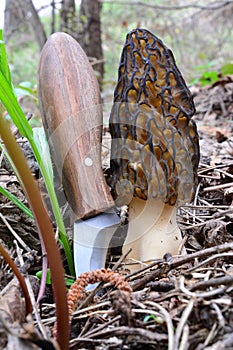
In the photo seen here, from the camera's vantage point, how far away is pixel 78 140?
1330mm

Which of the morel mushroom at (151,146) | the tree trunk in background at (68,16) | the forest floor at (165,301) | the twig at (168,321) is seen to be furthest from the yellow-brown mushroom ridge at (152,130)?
the tree trunk in background at (68,16)

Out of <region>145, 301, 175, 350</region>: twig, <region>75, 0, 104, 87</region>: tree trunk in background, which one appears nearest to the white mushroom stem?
<region>145, 301, 175, 350</region>: twig

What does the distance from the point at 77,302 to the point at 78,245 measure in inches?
9.3

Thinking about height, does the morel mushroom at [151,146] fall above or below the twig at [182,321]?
above

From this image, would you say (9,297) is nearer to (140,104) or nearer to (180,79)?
(140,104)

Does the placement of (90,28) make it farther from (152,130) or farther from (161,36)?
(152,130)

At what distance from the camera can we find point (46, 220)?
0.79 meters

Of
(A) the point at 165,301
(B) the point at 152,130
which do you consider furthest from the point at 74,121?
(A) the point at 165,301

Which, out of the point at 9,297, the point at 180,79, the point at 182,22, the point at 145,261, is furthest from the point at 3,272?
the point at 182,22

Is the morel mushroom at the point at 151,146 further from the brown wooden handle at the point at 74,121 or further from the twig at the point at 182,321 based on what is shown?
the twig at the point at 182,321

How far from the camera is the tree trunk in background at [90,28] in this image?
443 cm

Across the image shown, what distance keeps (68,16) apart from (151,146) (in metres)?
3.45

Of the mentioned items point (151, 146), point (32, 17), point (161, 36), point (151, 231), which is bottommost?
point (151, 231)

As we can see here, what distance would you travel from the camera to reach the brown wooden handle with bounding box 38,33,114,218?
4.17 feet
